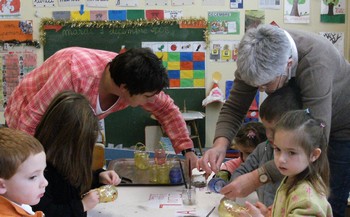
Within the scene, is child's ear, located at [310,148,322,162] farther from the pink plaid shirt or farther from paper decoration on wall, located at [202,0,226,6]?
paper decoration on wall, located at [202,0,226,6]

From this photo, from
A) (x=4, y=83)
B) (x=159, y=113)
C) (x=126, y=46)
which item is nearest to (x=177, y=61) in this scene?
(x=126, y=46)

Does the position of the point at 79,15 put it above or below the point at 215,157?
above

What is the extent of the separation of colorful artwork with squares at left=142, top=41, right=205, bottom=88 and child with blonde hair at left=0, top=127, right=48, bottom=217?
345cm

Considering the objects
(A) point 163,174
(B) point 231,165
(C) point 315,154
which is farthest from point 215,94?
(C) point 315,154

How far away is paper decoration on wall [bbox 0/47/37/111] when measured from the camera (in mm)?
4676

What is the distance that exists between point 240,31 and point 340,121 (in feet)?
10.0

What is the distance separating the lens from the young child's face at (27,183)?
1204mm

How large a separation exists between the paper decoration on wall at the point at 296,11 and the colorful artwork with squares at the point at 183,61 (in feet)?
3.37

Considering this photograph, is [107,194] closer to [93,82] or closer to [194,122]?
[93,82]

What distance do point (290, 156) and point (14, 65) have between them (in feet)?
13.2

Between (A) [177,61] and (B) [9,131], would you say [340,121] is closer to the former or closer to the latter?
(B) [9,131]

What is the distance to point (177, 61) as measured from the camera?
4680mm

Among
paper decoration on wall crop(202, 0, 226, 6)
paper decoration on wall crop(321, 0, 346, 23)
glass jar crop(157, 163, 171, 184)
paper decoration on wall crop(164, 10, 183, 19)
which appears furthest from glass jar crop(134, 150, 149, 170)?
paper decoration on wall crop(321, 0, 346, 23)

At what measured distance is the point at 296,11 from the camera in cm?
471
